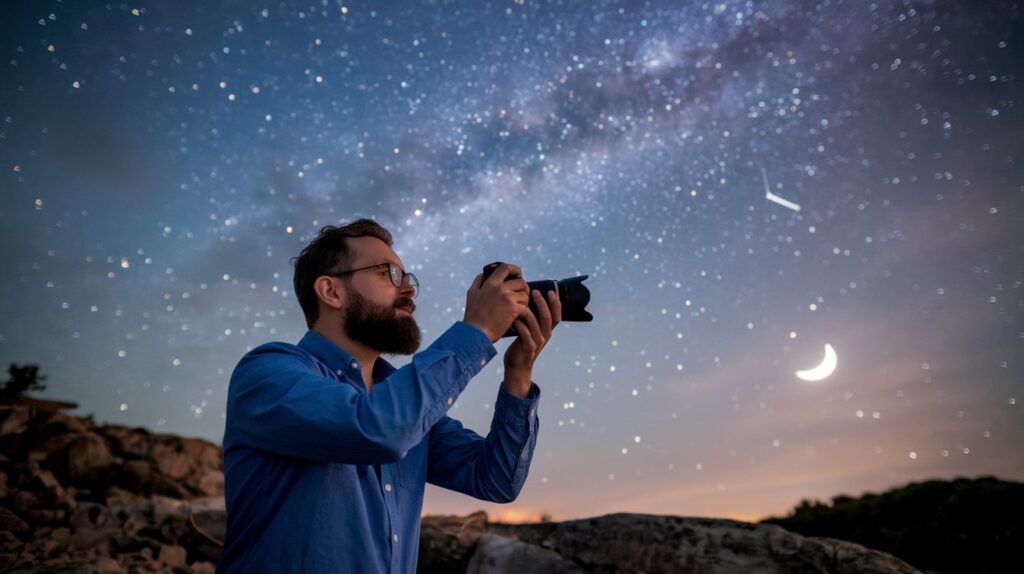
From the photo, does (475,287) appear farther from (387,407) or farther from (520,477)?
(520,477)

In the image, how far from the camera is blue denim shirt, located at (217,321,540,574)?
4.77 ft

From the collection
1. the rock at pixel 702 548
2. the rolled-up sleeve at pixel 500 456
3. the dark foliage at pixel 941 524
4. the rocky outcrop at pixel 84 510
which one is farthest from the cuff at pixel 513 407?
the rocky outcrop at pixel 84 510

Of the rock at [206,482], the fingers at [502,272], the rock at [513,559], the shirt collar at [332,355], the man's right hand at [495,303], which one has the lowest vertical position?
the rock at [513,559]

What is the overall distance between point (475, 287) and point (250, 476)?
0.83 m

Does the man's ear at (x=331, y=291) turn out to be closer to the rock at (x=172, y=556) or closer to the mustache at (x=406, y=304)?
the mustache at (x=406, y=304)

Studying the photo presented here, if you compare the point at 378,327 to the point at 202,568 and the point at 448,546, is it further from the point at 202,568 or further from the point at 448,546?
the point at 202,568

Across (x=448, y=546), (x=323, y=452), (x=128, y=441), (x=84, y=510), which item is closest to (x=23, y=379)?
(x=128, y=441)

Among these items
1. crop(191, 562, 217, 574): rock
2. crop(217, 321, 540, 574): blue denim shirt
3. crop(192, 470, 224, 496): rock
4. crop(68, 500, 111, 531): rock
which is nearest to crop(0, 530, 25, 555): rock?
crop(68, 500, 111, 531): rock

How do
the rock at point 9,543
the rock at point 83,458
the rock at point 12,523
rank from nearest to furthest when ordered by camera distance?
the rock at point 9,543 → the rock at point 12,523 → the rock at point 83,458

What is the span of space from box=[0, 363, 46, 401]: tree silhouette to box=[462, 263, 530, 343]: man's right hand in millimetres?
13580

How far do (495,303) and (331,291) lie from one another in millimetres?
719

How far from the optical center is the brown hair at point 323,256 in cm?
218

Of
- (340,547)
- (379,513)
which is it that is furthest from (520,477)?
(340,547)

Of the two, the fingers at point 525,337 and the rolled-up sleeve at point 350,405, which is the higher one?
the fingers at point 525,337
